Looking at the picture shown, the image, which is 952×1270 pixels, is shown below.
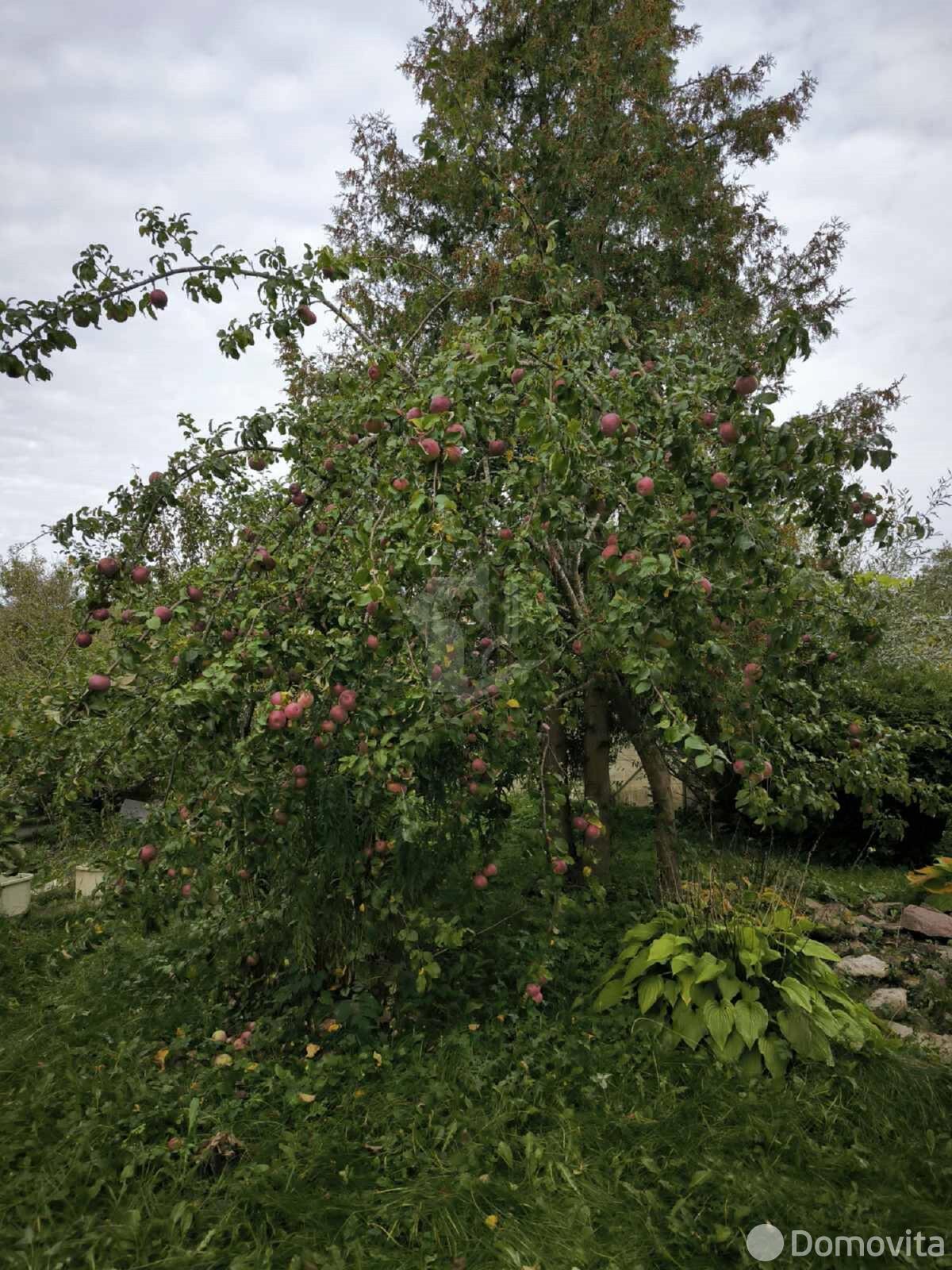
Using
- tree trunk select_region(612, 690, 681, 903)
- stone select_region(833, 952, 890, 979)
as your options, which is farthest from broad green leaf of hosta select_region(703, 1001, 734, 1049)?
stone select_region(833, 952, 890, 979)

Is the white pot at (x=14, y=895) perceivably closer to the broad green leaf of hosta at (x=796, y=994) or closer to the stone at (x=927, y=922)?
the broad green leaf of hosta at (x=796, y=994)

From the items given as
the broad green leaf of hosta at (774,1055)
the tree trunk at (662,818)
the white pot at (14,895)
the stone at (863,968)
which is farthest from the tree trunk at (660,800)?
the white pot at (14,895)

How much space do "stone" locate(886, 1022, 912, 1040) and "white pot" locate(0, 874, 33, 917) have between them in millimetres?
4615

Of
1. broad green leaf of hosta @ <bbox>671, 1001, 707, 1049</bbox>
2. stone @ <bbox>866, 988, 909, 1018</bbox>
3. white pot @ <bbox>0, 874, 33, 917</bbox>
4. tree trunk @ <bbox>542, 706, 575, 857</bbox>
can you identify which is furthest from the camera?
white pot @ <bbox>0, 874, 33, 917</bbox>

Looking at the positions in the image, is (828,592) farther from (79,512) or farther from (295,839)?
(79,512)

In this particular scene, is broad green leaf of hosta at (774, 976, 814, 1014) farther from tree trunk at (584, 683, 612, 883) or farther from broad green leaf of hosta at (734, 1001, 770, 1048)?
tree trunk at (584, 683, 612, 883)

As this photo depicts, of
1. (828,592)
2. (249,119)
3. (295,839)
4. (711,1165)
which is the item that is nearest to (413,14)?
(249,119)

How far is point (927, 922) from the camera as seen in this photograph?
4.03 metres

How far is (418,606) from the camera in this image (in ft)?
8.11

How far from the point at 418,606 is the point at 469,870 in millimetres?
1402

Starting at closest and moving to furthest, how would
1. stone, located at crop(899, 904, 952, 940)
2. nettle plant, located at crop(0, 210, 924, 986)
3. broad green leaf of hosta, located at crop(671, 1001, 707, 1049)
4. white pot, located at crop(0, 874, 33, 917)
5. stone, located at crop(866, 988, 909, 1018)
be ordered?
nettle plant, located at crop(0, 210, 924, 986) → broad green leaf of hosta, located at crop(671, 1001, 707, 1049) → stone, located at crop(866, 988, 909, 1018) → stone, located at crop(899, 904, 952, 940) → white pot, located at crop(0, 874, 33, 917)

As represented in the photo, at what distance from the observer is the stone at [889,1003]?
10.4ft

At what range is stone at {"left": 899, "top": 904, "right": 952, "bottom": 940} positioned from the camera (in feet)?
13.0

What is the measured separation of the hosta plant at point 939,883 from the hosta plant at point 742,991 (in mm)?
1599
